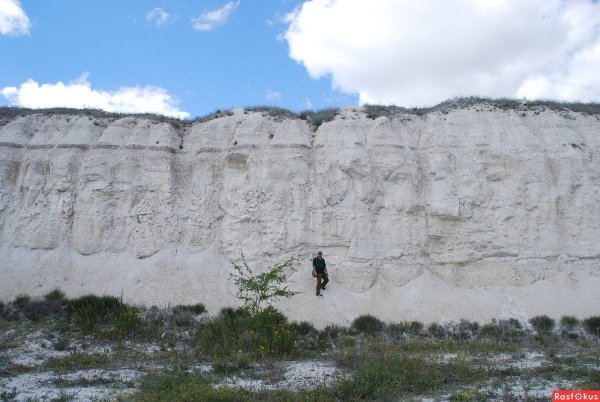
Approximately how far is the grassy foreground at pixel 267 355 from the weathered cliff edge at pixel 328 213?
2.58 feet

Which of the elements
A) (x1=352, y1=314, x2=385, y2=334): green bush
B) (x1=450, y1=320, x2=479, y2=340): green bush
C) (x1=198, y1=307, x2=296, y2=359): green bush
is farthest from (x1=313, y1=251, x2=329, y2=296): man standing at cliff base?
(x1=450, y1=320, x2=479, y2=340): green bush

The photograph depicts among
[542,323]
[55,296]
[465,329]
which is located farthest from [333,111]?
[55,296]

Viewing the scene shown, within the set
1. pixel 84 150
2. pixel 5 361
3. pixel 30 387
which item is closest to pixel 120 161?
pixel 84 150

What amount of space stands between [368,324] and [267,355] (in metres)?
4.02

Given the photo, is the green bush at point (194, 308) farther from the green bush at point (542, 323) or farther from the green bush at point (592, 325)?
the green bush at point (592, 325)

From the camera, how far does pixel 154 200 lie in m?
16.8

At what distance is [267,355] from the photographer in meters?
10.9

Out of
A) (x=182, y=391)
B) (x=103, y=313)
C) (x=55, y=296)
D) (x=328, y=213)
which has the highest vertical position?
(x=328, y=213)

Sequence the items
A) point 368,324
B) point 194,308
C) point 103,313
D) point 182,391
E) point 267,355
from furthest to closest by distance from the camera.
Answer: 1. point 194,308
2. point 368,324
3. point 103,313
4. point 267,355
5. point 182,391

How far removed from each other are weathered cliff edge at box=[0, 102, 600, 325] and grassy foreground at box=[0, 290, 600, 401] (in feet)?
2.58

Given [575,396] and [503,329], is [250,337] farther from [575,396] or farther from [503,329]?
[503,329]

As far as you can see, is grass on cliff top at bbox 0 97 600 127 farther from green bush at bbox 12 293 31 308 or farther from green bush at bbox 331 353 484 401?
green bush at bbox 331 353 484 401

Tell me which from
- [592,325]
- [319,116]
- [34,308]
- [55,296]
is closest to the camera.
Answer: [34,308]

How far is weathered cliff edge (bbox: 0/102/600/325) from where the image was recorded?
15.1 m
